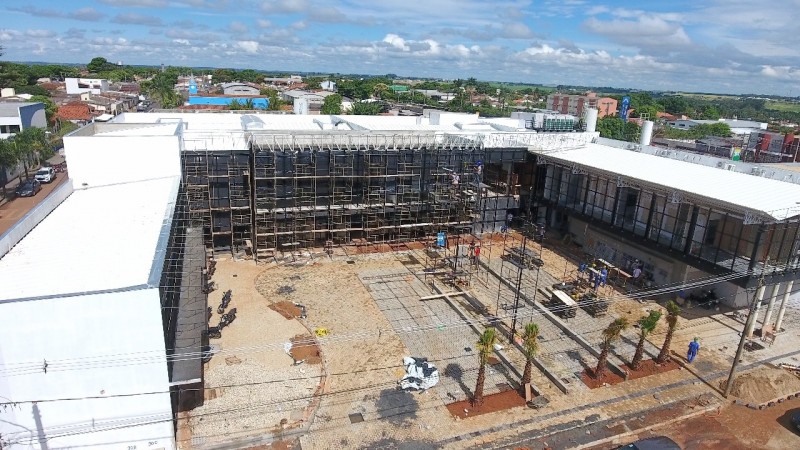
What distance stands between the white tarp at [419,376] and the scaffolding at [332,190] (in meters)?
14.0

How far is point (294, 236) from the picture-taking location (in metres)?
31.4

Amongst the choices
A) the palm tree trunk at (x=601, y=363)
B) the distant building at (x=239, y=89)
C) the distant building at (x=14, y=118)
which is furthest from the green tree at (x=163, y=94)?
the palm tree trunk at (x=601, y=363)

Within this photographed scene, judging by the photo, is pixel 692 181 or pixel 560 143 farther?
pixel 560 143

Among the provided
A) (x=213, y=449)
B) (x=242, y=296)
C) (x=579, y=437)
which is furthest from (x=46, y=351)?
(x=579, y=437)

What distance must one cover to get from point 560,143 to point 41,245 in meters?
32.6

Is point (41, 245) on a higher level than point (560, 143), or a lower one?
lower

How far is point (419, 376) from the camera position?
1905 centimetres

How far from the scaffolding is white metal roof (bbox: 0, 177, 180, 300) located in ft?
21.0

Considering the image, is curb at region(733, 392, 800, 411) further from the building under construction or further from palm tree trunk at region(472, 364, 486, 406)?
the building under construction

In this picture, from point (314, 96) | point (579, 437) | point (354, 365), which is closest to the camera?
point (579, 437)

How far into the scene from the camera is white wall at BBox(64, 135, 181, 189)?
24344 mm

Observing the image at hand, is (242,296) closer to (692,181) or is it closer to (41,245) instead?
(41,245)

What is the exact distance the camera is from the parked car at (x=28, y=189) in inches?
1623

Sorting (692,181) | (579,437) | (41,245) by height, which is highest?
(692,181)
